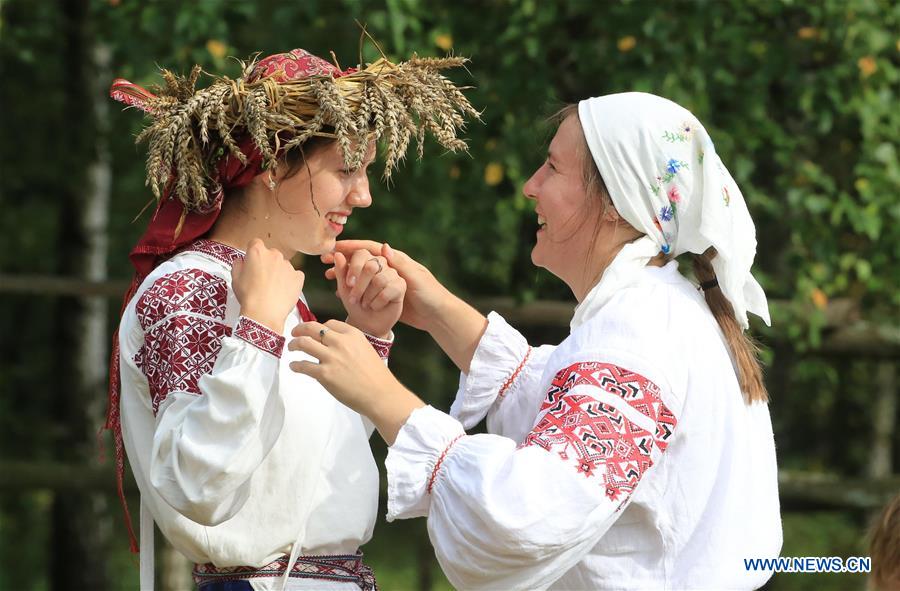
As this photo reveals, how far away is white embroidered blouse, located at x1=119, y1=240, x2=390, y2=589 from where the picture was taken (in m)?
2.19

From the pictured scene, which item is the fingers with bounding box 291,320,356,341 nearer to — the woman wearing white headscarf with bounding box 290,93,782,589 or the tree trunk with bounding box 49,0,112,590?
the woman wearing white headscarf with bounding box 290,93,782,589

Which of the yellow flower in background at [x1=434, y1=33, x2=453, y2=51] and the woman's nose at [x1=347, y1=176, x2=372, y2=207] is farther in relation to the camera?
A: the yellow flower in background at [x1=434, y1=33, x2=453, y2=51]

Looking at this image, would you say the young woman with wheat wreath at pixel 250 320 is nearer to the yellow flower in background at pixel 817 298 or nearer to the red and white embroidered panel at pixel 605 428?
the red and white embroidered panel at pixel 605 428

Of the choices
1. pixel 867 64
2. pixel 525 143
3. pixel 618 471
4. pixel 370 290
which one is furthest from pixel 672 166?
pixel 867 64

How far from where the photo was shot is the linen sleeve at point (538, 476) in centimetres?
204

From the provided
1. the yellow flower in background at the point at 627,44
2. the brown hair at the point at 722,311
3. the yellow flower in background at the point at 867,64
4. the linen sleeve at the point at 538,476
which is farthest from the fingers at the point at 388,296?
the yellow flower in background at the point at 867,64

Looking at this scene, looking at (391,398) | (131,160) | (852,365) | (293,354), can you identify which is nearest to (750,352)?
(391,398)

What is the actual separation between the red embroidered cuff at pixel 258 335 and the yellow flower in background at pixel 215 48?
289 centimetres

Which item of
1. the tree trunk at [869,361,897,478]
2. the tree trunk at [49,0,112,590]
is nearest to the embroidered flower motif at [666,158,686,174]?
the tree trunk at [49,0,112,590]

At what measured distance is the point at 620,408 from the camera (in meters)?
2.10

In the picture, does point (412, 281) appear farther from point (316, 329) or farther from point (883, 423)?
point (883, 423)

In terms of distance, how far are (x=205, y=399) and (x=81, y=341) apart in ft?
16.1

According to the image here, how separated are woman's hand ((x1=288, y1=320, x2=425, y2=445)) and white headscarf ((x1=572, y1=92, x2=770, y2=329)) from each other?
0.42 metres

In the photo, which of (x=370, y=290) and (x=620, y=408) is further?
(x=370, y=290)
